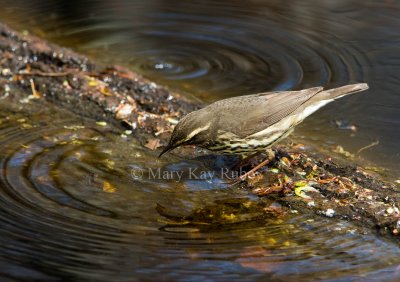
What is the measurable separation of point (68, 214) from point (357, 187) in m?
2.74

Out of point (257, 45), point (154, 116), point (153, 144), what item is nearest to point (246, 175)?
point (153, 144)

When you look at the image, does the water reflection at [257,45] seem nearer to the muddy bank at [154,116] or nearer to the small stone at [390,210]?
the muddy bank at [154,116]

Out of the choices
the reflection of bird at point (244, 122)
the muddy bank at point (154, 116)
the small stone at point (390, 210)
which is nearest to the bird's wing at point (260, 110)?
the reflection of bird at point (244, 122)

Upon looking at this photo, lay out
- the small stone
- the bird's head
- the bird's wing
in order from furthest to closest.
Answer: the bird's wing → the bird's head → the small stone

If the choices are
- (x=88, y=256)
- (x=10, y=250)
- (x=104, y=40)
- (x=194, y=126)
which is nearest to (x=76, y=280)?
(x=88, y=256)

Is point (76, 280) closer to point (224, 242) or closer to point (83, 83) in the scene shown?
point (224, 242)

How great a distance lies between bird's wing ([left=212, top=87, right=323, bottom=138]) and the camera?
24.3ft

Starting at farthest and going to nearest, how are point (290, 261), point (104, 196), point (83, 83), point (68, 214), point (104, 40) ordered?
point (104, 40) < point (83, 83) < point (104, 196) < point (68, 214) < point (290, 261)

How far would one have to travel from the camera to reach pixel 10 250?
5609 mm

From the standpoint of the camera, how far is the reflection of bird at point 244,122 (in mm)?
7121

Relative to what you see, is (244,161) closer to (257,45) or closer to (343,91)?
(343,91)

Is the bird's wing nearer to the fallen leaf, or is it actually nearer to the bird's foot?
the bird's foot

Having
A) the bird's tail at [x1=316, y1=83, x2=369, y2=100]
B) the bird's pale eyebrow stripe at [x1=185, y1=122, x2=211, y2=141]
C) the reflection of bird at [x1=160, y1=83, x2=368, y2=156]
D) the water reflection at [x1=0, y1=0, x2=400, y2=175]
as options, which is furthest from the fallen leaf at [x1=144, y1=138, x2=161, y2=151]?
the water reflection at [x1=0, y1=0, x2=400, y2=175]

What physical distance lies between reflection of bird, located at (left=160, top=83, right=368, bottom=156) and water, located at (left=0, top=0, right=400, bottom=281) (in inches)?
15.5
